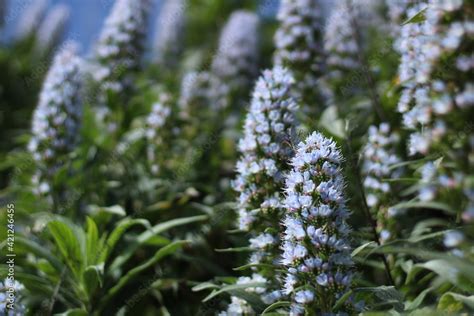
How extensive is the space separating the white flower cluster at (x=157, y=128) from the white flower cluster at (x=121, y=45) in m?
0.90

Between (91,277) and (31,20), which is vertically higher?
(31,20)

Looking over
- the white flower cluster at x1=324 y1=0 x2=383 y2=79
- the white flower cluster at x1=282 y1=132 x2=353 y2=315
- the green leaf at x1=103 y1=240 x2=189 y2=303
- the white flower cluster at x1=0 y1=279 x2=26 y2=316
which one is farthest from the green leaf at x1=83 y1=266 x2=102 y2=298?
the white flower cluster at x1=324 y1=0 x2=383 y2=79

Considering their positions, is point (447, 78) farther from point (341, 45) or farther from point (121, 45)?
point (121, 45)

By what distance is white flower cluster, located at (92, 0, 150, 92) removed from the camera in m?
6.55

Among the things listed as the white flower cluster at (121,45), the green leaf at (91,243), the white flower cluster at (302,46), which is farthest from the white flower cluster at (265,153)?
the white flower cluster at (121,45)

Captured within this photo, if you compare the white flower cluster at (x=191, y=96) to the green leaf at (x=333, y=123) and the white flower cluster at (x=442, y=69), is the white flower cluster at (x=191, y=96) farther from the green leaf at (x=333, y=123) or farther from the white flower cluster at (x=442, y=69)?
the white flower cluster at (x=442, y=69)

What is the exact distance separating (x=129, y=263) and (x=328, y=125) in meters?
2.07

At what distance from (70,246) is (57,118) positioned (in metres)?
1.74

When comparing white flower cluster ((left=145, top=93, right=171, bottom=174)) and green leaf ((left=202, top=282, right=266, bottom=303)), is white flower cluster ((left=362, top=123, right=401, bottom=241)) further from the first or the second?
white flower cluster ((left=145, top=93, right=171, bottom=174))

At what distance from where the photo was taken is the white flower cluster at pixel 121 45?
6547 mm

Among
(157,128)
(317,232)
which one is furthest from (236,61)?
(317,232)

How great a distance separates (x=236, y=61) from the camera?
7.78m

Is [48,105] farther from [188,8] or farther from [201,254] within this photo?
[188,8]

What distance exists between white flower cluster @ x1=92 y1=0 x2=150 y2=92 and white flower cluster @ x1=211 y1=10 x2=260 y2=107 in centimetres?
129
